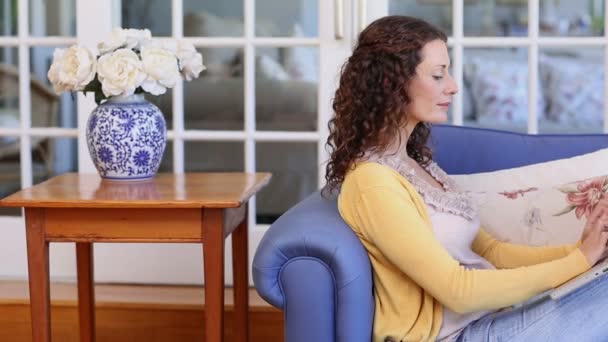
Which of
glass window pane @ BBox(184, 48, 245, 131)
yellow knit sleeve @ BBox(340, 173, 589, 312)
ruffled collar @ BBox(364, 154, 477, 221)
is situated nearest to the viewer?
yellow knit sleeve @ BBox(340, 173, 589, 312)

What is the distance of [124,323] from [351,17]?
1199mm

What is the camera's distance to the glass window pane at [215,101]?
16.6 feet

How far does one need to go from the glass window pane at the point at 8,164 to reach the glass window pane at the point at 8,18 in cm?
95

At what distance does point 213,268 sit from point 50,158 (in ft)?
7.14

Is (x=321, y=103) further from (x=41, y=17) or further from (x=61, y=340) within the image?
(x=41, y=17)

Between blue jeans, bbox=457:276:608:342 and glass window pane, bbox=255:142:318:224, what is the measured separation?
231cm

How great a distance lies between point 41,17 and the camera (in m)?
5.35

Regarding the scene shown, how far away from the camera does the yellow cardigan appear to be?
85.6 inches

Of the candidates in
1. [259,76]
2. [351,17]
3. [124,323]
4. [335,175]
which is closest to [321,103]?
[351,17]

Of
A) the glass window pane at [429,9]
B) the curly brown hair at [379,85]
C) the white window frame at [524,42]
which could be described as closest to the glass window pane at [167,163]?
the white window frame at [524,42]

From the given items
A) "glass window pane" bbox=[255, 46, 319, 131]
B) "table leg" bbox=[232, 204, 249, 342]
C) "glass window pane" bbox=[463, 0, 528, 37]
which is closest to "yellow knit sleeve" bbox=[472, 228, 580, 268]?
"table leg" bbox=[232, 204, 249, 342]

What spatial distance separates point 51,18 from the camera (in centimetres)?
532

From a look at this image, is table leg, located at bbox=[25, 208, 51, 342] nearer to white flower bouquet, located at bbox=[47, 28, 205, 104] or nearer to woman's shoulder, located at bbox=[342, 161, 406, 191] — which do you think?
white flower bouquet, located at bbox=[47, 28, 205, 104]

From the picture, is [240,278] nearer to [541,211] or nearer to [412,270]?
[541,211]
